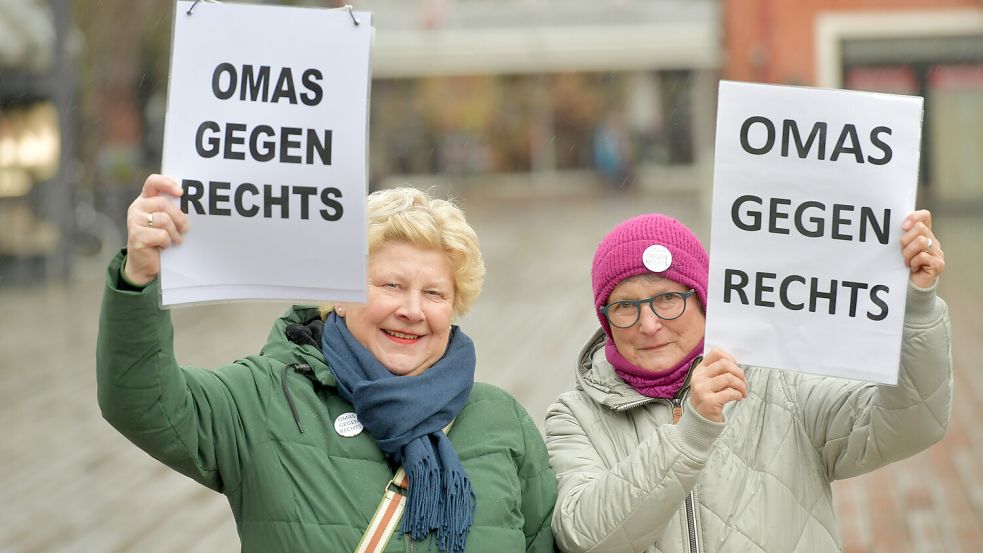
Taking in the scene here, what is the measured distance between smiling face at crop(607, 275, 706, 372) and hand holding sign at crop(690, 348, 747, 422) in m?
0.21

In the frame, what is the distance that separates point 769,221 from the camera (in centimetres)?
279

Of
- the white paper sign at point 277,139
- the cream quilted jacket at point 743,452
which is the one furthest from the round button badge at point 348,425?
the cream quilted jacket at point 743,452

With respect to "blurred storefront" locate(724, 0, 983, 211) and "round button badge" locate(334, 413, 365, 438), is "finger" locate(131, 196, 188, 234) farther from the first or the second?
"blurred storefront" locate(724, 0, 983, 211)

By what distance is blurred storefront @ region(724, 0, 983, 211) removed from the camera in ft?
63.2

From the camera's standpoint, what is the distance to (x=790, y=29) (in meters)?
19.5

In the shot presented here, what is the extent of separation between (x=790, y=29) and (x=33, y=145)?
36.8ft

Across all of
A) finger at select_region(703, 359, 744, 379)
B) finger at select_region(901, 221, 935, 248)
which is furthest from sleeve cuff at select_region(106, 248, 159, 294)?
finger at select_region(901, 221, 935, 248)

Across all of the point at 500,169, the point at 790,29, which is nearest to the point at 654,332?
the point at 790,29

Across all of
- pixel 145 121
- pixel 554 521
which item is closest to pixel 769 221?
pixel 554 521

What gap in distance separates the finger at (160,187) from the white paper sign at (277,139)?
0.08 m

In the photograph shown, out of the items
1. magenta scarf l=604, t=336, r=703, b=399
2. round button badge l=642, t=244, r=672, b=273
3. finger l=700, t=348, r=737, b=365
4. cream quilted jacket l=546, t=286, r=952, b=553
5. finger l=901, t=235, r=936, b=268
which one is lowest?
cream quilted jacket l=546, t=286, r=952, b=553

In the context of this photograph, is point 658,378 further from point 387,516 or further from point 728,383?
point 387,516

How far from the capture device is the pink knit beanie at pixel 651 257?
293cm

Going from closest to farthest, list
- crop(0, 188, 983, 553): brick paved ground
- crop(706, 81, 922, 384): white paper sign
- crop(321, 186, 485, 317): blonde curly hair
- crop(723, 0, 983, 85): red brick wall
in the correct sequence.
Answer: crop(706, 81, 922, 384): white paper sign < crop(321, 186, 485, 317): blonde curly hair < crop(0, 188, 983, 553): brick paved ground < crop(723, 0, 983, 85): red brick wall
